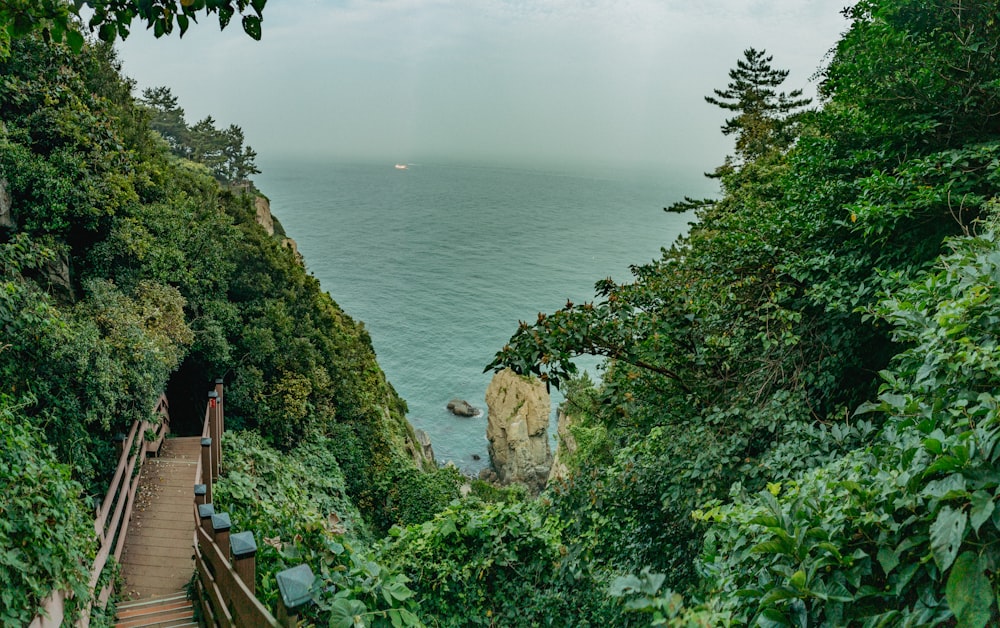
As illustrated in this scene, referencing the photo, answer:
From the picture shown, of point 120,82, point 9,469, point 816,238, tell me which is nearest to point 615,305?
point 816,238

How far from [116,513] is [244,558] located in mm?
5450

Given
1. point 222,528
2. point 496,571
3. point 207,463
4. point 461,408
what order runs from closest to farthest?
point 222,528 < point 496,571 < point 207,463 < point 461,408

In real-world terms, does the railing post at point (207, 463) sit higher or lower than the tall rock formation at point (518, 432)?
higher

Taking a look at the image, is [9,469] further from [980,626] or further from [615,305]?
[980,626]

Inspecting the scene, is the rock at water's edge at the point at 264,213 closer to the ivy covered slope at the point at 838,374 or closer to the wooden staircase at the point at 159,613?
the wooden staircase at the point at 159,613

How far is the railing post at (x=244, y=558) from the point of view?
10.2 ft

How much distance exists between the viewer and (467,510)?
245 inches

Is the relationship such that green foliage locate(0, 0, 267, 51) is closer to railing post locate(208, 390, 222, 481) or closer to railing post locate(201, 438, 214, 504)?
railing post locate(201, 438, 214, 504)

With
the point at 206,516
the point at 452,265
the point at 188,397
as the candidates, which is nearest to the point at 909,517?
the point at 206,516

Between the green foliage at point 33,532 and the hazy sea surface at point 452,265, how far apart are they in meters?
28.8

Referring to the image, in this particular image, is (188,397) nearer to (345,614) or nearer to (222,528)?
(222,528)

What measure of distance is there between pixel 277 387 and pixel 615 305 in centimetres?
1054

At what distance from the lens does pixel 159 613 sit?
6.21 metres

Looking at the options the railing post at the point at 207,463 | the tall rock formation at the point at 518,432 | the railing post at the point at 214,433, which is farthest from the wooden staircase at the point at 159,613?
the tall rock formation at the point at 518,432
